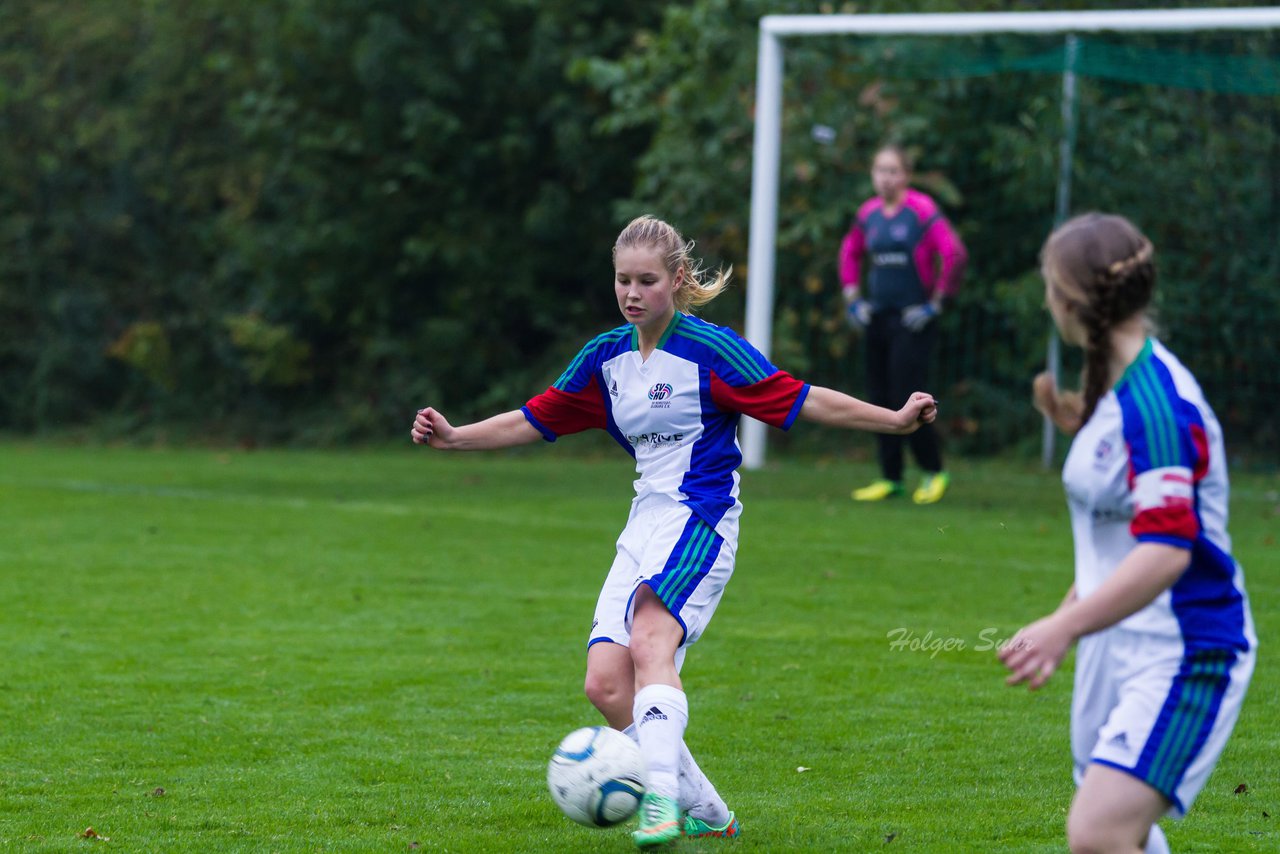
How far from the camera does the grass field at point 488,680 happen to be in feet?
14.0

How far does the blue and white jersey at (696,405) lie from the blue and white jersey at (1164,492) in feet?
4.41

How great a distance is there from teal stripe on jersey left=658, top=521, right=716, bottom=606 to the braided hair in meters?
1.33

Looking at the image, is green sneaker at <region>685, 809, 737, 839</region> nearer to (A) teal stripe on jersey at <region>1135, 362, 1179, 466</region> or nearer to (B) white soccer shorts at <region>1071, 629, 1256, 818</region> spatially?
(B) white soccer shorts at <region>1071, 629, 1256, 818</region>

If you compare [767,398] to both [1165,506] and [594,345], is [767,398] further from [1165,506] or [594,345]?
[1165,506]

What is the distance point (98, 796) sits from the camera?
4.46 meters

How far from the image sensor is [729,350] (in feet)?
13.8

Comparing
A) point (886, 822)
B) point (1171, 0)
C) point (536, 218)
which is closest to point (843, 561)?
point (886, 822)

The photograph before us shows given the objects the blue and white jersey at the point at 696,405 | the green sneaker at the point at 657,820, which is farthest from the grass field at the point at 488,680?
the blue and white jersey at the point at 696,405

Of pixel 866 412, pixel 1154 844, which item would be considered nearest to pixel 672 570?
pixel 866 412

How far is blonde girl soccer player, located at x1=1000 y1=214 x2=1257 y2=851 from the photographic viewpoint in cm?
274

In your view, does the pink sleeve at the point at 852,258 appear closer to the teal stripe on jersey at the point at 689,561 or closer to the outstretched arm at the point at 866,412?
the outstretched arm at the point at 866,412

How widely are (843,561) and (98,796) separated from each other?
491cm

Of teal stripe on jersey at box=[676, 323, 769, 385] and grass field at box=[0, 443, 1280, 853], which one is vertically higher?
teal stripe on jersey at box=[676, 323, 769, 385]

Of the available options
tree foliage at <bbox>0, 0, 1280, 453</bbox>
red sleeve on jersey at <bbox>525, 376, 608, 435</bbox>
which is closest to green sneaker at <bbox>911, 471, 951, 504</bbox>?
tree foliage at <bbox>0, 0, 1280, 453</bbox>
